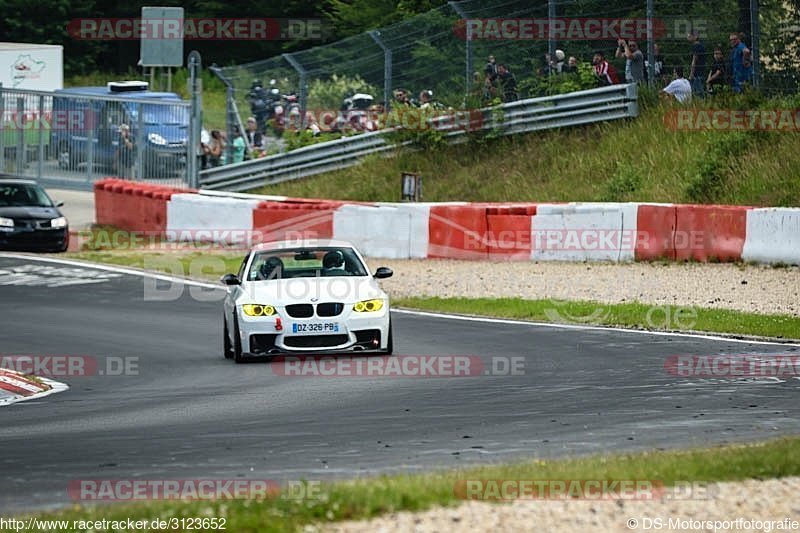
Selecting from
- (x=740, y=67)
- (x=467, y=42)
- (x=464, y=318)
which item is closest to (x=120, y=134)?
(x=467, y=42)

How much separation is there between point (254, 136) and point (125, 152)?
119 inches

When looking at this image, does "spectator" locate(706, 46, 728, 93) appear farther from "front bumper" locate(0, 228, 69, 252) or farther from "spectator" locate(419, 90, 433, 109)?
"front bumper" locate(0, 228, 69, 252)

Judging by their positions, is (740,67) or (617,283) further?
(740,67)

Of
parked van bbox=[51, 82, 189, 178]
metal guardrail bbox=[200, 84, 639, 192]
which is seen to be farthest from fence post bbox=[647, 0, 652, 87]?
parked van bbox=[51, 82, 189, 178]

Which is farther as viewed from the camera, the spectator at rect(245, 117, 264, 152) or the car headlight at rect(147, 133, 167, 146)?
the car headlight at rect(147, 133, 167, 146)

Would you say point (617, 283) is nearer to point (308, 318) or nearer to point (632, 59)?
point (308, 318)

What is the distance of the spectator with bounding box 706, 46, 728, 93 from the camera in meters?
26.8

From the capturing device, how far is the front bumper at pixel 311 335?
14.8 m

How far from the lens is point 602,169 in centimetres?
2766

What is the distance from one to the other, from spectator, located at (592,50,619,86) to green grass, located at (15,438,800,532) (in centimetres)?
1911

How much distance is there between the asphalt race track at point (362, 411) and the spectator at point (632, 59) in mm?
11304

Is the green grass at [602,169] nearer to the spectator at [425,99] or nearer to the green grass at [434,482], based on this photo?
the spectator at [425,99]

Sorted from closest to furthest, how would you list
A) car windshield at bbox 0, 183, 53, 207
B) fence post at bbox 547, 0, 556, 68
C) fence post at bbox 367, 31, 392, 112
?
fence post at bbox 547, 0, 556, 68, car windshield at bbox 0, 183, 53, 207, fence post at bbox 367, 31, 392, 112

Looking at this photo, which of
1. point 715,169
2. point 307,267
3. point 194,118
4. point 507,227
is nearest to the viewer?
point 307,267
